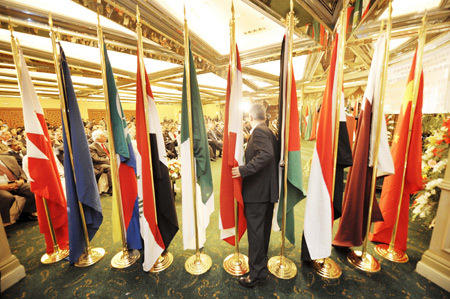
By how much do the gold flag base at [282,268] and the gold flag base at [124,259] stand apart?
158 centimetres

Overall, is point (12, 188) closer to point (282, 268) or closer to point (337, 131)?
point (282, 268)

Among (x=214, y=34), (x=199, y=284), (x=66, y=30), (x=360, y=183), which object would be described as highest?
(x=214, y=34)

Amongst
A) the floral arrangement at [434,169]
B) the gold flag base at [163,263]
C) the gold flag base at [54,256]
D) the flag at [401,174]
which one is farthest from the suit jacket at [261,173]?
the gold flag base at [54,256]

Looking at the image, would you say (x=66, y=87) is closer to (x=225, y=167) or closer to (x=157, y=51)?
(x=157, y=51)

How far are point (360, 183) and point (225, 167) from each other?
1420 millimetres

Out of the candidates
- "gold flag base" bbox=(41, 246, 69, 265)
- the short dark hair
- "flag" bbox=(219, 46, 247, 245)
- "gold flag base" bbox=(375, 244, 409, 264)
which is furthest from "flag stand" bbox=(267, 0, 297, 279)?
"gold flag base" bbox=(41, 246, 69, 265)

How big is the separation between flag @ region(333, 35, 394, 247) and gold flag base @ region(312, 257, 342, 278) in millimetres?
237

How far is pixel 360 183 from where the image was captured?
188cm

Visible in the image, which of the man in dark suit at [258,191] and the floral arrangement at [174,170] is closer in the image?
the man in dark suit at [258,191]

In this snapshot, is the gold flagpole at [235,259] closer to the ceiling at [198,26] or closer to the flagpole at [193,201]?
the flagpole at [193,201]

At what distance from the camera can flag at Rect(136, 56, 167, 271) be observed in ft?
5.70

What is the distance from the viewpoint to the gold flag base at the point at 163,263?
1986mm

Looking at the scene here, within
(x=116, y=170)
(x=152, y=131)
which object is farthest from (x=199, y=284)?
(x=152, y=131)

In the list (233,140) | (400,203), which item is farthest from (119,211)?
(400,203)
